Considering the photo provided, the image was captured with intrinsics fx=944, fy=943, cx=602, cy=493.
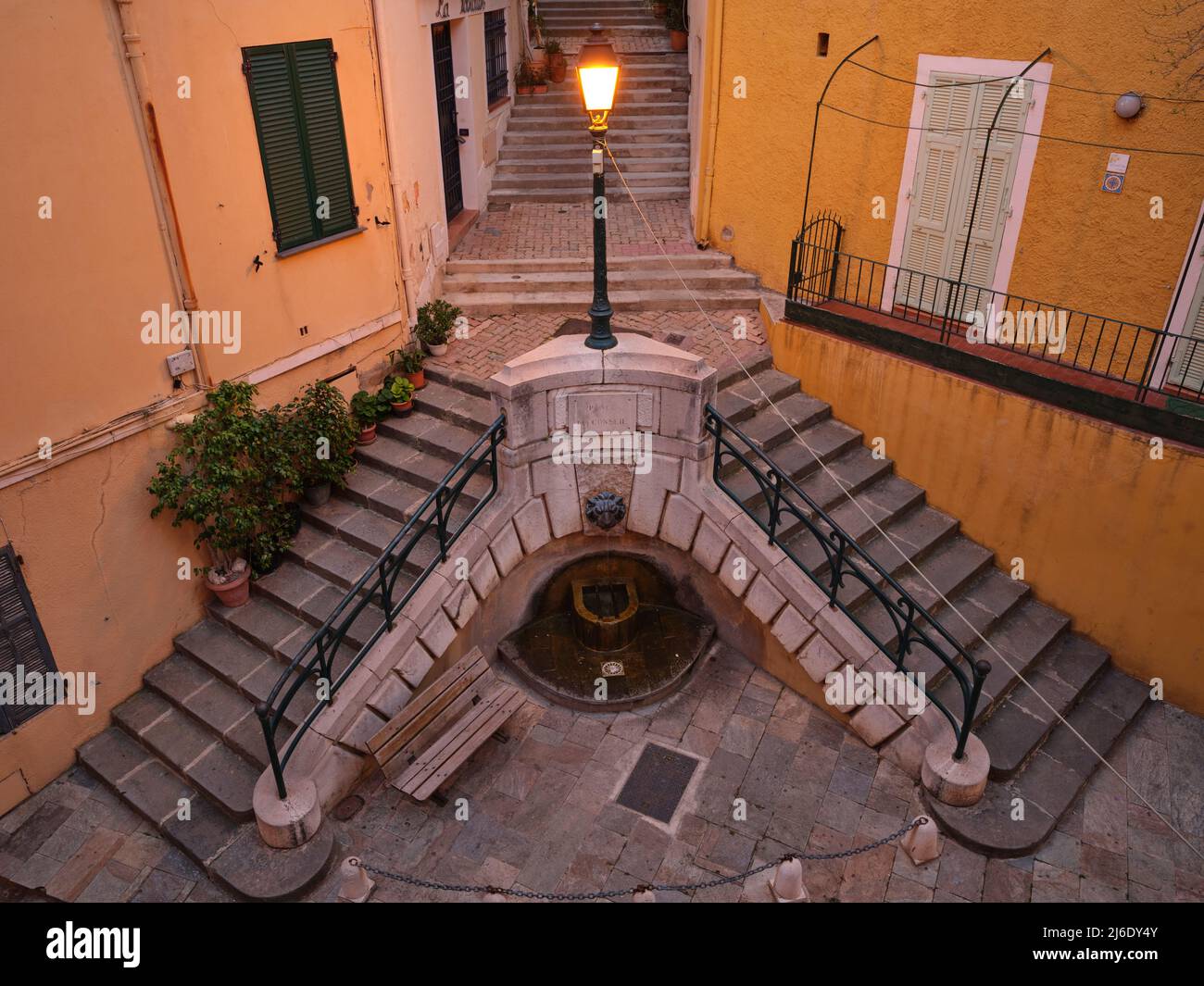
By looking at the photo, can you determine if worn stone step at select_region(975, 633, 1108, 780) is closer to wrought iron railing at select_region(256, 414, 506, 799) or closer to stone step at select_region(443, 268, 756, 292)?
wrought iron railing at select_region(256, 414, 506, 799)

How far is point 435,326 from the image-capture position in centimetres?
1077

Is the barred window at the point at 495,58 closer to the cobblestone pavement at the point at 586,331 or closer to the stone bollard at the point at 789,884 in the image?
the cobblestone pavement at the point at 586,331

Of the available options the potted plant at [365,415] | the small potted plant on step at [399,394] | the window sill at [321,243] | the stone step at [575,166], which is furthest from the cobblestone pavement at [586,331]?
the stone step at [575,166]

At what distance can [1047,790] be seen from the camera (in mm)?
7945

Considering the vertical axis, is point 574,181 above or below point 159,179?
below

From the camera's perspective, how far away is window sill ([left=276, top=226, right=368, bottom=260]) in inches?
354

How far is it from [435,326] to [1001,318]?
6080mm

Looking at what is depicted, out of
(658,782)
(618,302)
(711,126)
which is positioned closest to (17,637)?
(658,782)

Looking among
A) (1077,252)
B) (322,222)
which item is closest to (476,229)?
Answer: (322,222)

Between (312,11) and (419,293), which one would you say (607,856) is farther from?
(312,11)

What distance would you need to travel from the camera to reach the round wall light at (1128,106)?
7.98 meters

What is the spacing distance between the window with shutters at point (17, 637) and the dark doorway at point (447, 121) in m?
7.04

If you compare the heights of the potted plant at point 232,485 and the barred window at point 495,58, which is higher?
the barred window at point 495,58

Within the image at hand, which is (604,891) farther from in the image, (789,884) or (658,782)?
(789,884)
